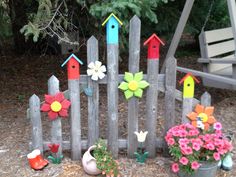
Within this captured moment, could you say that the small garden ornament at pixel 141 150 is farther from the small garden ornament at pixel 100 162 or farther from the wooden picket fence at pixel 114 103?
the small garden ornament at pixel 100 162

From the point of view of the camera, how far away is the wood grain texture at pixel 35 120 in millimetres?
3334

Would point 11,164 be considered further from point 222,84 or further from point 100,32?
point 222,84

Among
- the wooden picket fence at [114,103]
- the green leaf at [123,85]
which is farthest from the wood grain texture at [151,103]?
the green leaf at [123,85]

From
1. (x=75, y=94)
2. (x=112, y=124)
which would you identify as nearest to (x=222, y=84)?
(x=112, y=124)

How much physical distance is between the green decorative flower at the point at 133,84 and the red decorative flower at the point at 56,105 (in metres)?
0.55

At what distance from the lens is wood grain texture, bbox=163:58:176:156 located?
11.1 ft

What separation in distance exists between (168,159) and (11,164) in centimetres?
158

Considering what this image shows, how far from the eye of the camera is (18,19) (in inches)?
253

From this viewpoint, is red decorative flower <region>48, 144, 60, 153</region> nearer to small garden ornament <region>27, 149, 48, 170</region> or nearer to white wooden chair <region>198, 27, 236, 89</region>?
small garden ornament <region>27, 149, 48, 170</region>

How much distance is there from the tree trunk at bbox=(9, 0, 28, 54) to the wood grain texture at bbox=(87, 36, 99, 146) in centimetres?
243

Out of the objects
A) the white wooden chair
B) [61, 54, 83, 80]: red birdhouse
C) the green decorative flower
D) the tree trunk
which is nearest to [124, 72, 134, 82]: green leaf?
the green decorative flower

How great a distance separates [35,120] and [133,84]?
993 mm

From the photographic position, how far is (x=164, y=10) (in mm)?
6383

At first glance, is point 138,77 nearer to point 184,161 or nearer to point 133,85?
point 133,85
